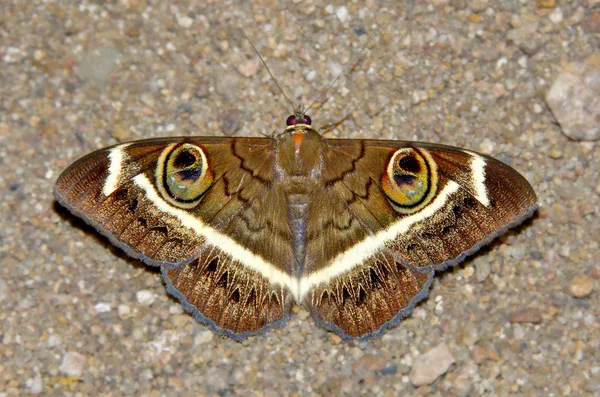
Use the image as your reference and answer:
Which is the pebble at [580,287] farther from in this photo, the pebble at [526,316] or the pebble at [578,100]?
the pebble at [578,100]

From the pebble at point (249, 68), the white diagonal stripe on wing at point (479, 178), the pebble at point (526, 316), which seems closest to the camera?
the white diagonal stripe on wing at point (479, 178)

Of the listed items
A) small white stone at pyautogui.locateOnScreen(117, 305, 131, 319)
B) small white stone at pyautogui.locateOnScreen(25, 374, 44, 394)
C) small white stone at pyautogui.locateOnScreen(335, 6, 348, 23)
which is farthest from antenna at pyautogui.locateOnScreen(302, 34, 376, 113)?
small white stone at pyautogui.locateOnScreen(25, 374, 44, 394)

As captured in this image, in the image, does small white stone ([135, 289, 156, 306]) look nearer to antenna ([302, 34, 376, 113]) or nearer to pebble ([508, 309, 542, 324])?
antenna ([302, 34, 376, 113])

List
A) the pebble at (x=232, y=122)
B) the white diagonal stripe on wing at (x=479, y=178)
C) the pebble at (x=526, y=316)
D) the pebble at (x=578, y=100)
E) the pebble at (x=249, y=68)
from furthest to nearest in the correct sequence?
the pebble at (x=249, y=68) → the pebble at (x=232, y=122) → the pebble at (x=578, y=100) → the pebble at (x=526, y=316) → the white diagonal stripe on wing at (x=479, y=178)

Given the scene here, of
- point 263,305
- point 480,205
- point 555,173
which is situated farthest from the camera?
point 555,173

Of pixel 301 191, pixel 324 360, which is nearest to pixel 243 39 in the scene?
pixel 301 191

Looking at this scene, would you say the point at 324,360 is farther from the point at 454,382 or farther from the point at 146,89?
the point at 146,89

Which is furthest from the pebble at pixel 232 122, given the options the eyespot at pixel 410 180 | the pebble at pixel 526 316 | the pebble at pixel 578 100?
the pebble at pixel 526 316
